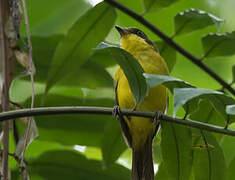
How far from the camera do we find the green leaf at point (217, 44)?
6.87 feet

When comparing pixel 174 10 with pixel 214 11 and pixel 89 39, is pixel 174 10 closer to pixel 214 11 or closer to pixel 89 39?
pixel 214 11

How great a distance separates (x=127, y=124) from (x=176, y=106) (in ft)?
5.14

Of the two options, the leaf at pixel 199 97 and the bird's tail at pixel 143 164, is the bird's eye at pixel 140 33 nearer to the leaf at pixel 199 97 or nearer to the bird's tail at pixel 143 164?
the bird's tail at pixel 143 164

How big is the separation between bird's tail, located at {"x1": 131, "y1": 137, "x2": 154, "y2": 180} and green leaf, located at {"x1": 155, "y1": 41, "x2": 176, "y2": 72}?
0.53 meters

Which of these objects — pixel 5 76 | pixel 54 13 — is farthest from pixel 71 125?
pixel 54 13

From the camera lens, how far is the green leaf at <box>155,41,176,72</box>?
231 cm

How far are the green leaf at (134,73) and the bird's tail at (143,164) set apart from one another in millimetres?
746

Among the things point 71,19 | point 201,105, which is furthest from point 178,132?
point 71,19

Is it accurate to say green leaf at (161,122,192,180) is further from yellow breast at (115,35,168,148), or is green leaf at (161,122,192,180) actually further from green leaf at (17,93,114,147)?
yellow breast at (115,35,168,148)

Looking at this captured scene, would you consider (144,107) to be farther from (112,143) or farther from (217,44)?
(217,44)

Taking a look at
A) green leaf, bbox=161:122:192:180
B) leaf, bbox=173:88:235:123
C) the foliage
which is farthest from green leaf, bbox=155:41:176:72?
leaf, bbox=173:88:235:123

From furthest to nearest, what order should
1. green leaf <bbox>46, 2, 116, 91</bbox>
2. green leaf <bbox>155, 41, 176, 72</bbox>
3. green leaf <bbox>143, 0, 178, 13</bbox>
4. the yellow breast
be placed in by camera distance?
the yellow breast, green leaf <bbox>155, 41, 176, 72</bbox>, green leaf <bbox>143, 0, 178, 13</bbox>, green leaf <bbox>46, 2, 116, 91</bbox>

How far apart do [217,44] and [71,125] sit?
34.5 inches

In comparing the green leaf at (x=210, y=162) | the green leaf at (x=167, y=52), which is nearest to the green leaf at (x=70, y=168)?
the green leaf at (x=210, y=162)
